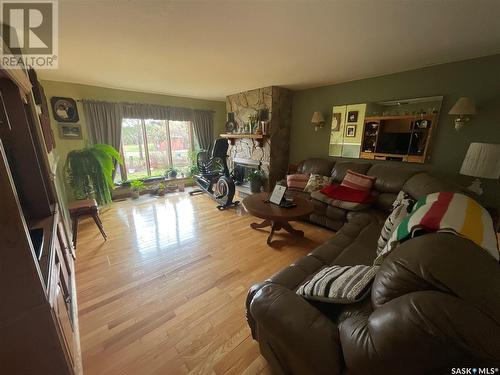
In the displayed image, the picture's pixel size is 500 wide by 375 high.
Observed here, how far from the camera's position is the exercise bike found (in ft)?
12.8

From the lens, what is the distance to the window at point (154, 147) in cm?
453

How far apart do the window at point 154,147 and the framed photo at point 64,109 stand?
32.2 inches

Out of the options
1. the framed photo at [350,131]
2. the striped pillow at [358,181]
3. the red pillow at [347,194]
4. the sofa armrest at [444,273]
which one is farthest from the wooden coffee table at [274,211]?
the framed photo at [350,131]

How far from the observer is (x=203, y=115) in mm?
5324

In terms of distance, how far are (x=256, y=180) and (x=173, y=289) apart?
2.90 metres

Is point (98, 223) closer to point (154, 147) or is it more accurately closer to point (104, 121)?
point (104, 121)

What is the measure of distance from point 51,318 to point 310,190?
3.13 meters

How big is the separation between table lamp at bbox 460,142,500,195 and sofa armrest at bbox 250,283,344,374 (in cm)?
242

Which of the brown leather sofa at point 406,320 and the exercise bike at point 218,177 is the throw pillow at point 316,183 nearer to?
the exercise bike at point 218,177

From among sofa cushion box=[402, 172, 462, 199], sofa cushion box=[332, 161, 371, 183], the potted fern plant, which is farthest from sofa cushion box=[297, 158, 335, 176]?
the potted fern plant

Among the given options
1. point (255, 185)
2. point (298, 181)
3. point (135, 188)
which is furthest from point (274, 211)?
point (135, 188)

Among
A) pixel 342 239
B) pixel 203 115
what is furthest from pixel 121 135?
pixel 342 239

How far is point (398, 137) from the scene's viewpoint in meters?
2.99

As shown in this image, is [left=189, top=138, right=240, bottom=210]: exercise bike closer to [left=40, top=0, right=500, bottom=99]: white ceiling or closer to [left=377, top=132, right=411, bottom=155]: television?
[left=40, top=0, right=500, bottom=99]: white ceiling
